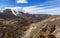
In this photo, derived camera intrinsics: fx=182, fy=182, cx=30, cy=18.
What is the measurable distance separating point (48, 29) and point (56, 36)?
10.1m

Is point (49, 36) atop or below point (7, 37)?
atop

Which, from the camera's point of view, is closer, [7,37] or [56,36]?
[56,36]

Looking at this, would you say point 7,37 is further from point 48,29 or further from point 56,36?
point 56,36

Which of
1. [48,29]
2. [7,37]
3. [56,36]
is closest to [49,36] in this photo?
[56,36]

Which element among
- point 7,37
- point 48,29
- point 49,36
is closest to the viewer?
point 49,36

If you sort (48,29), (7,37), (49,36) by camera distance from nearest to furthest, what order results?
(49,36) < (48,29) < (7,37)

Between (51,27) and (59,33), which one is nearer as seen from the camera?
(59,33)

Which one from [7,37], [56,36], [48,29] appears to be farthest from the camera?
[7,37]

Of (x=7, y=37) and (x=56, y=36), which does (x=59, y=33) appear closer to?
(x=56, y=36)

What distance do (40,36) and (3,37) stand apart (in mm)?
46736

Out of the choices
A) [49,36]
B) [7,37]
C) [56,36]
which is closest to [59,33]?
[56,36]

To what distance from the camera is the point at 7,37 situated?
A: 94000 millimetres

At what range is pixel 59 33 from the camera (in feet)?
165

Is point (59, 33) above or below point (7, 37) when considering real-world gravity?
above
